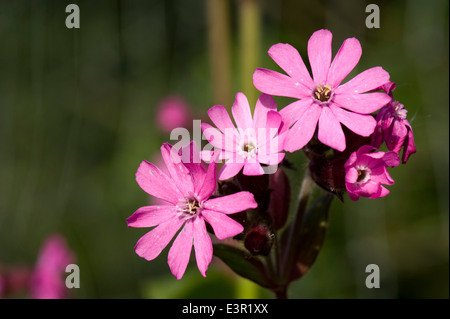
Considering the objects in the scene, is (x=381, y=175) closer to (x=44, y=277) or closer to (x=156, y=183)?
(x=156, y=183)

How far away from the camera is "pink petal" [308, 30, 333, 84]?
0.84 metres

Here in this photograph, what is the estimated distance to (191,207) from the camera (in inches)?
32.8

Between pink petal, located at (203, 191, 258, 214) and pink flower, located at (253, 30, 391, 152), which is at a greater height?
pink flower, located at (253, 30, 391, 152)

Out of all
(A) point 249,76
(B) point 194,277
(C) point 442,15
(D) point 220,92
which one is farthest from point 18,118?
(C) point 442,15

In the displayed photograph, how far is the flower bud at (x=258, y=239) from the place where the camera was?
877mm

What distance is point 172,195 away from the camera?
855 mm

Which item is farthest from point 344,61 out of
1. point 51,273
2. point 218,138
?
point 51,273

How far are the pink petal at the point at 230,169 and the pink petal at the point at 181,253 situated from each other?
117 mm

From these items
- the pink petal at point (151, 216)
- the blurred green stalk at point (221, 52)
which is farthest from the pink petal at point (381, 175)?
the blurred green stalk at point (221, 52)

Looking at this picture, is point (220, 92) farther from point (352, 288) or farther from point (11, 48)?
point (11, 48)

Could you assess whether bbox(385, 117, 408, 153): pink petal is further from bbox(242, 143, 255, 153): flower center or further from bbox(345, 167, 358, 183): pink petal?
bbox(242, 143, 255, 153): flower center

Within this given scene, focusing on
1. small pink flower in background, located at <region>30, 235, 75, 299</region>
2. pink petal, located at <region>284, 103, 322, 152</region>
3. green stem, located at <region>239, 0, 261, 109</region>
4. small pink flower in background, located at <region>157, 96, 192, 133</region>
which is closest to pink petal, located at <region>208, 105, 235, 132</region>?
pink petal, located at <region>284, 103, 322, 152</region>

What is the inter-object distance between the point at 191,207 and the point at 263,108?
8.1 inches

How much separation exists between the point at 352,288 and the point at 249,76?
79 centimetres
